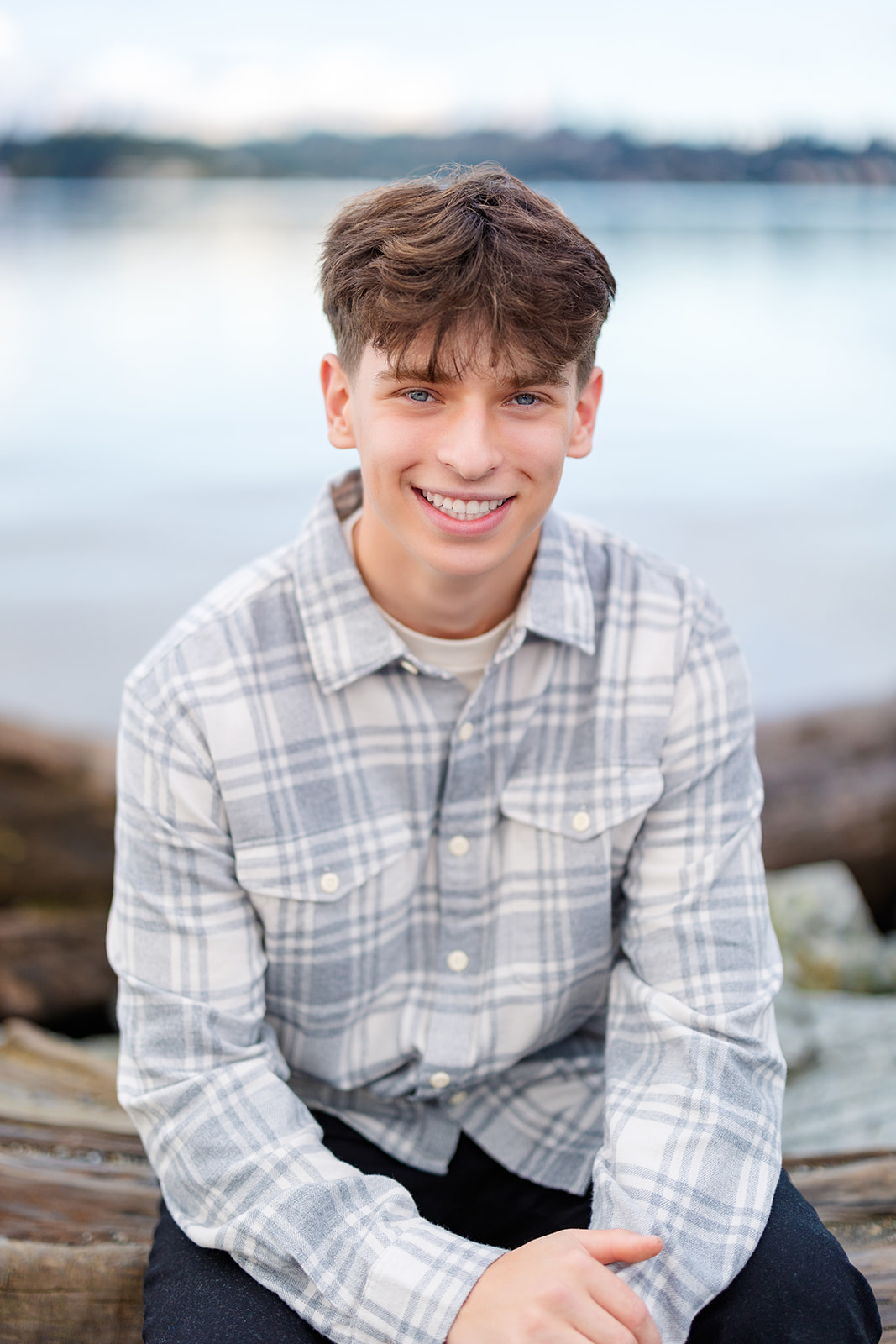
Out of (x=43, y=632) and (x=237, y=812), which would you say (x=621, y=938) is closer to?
(x=237, y=812)

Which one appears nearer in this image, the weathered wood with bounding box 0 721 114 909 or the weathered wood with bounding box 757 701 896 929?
the weathered wood with bounding box 0 721 114 909

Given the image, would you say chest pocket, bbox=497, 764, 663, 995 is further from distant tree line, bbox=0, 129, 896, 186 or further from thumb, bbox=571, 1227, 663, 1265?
distant tree line, bbox=0, 129, 896, 186

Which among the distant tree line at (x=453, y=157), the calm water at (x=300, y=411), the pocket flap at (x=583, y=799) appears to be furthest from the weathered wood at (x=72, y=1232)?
the calm water at (x=300, y=411)

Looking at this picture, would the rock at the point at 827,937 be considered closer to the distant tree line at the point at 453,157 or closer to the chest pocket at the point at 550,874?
the chest pocket at the point at 550,874

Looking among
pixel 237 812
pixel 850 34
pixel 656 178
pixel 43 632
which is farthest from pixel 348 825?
pixel 43 632

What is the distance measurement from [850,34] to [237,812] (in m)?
3.93

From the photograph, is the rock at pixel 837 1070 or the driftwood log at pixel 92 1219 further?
the rock at pixel 837 1070

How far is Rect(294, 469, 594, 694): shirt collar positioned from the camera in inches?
55.0

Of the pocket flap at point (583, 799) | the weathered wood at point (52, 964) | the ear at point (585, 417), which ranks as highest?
the ear at point (585, 417)

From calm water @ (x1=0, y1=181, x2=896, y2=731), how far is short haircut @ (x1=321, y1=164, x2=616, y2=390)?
2.42 m

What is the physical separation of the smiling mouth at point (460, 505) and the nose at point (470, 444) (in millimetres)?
34

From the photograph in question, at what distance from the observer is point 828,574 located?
607 centimetres

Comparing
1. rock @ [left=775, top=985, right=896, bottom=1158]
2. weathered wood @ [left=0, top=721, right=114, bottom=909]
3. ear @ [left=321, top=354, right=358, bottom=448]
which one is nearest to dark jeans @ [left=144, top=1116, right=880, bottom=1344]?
rock @ [left=775, top=985, right=896, bottom=1158]

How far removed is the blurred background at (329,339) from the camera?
3.00m
